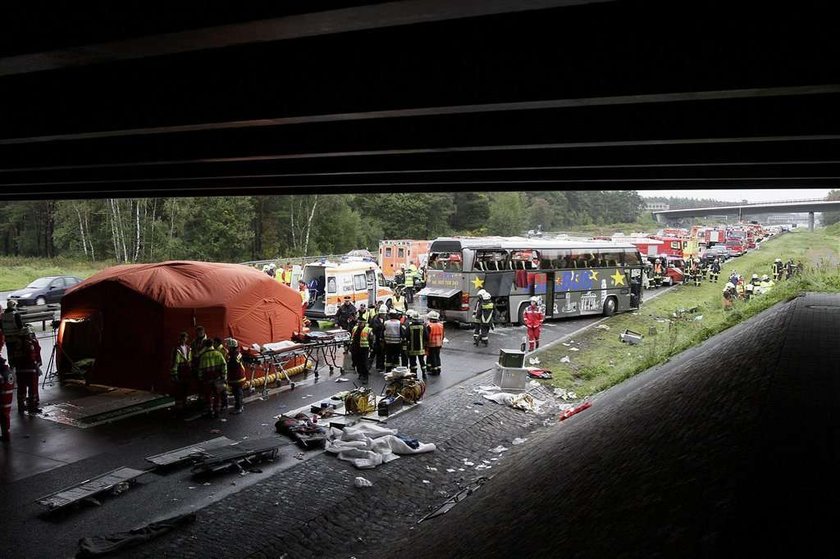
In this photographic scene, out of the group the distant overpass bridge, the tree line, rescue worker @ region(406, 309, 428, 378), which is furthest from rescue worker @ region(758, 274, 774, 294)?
the distant overpass bridge

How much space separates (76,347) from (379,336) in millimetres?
8667

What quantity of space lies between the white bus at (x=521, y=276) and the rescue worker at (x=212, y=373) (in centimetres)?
1260

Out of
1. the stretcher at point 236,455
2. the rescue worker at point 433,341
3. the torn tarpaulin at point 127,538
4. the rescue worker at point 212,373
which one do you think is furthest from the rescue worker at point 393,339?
the torn tarpaulin at point 127,538

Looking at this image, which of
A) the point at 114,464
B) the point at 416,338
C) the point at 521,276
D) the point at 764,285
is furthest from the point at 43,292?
the point at 764,285

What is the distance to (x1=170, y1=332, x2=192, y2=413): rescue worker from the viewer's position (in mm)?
13109

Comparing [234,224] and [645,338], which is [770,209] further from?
[645,338]

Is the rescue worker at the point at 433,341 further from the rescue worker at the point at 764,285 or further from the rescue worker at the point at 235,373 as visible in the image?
the rescue worker at the point at 764,285

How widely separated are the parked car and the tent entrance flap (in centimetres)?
1289

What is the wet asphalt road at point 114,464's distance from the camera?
26.5 ft

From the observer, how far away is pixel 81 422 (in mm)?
12500

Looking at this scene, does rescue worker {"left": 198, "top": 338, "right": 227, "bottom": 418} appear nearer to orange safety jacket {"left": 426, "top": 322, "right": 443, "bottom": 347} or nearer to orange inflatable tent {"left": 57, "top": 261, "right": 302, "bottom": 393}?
orange inflatable tent {"left": 57, "top": 261, "right": 302, "bottom": 393}

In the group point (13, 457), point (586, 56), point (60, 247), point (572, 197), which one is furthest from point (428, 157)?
point (572, 197)

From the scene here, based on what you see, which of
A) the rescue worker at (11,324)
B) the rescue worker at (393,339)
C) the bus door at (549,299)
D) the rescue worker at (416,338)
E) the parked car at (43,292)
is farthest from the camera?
the parked car at (43,292)

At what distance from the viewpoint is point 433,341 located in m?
16.8
